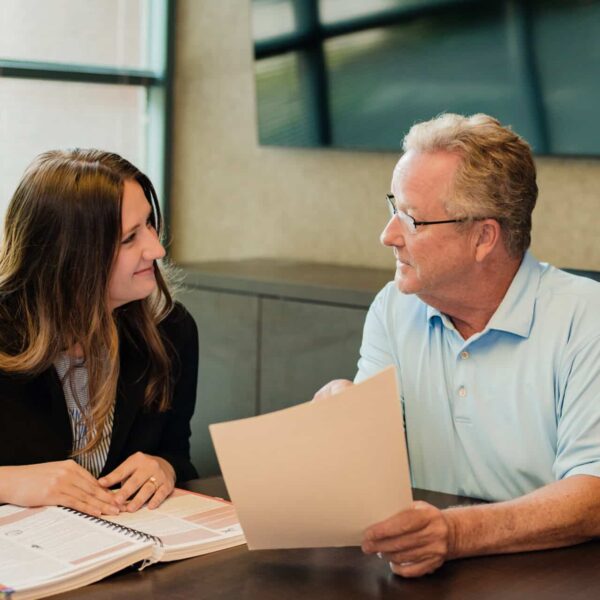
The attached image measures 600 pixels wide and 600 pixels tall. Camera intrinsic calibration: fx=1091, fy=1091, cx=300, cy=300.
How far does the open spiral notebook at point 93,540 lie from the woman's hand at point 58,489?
1 centimetres

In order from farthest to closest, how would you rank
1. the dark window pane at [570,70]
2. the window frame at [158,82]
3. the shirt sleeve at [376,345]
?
the window frame at [158,82]
the dark window pane at [570,70]
the shirt sleeve at [376,345]

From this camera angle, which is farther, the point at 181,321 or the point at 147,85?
the point at 147,85

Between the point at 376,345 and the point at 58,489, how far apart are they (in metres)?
0.73

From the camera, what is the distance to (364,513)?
1.49 m

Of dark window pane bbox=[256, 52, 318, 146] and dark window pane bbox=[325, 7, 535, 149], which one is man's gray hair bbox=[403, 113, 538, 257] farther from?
dark window pane bbox=[256, 52, 318, 146]

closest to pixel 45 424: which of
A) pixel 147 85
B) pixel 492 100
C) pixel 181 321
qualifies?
pixel 181 321

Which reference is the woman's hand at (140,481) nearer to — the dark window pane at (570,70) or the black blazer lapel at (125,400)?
the black blazer lapel at (125,400)

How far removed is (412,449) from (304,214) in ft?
6.64

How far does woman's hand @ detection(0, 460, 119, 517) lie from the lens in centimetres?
171

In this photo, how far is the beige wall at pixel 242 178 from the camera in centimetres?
384

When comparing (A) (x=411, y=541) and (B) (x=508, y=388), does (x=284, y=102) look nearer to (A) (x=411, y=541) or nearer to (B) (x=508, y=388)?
(B) (x=508, y=388)

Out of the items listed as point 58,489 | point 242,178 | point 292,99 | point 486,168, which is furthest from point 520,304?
point 242,178

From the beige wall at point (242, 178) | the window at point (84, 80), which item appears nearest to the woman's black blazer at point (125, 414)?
the beige wall at point (242, 178)

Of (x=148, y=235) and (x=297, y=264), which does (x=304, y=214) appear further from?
(x=148, y=235)
